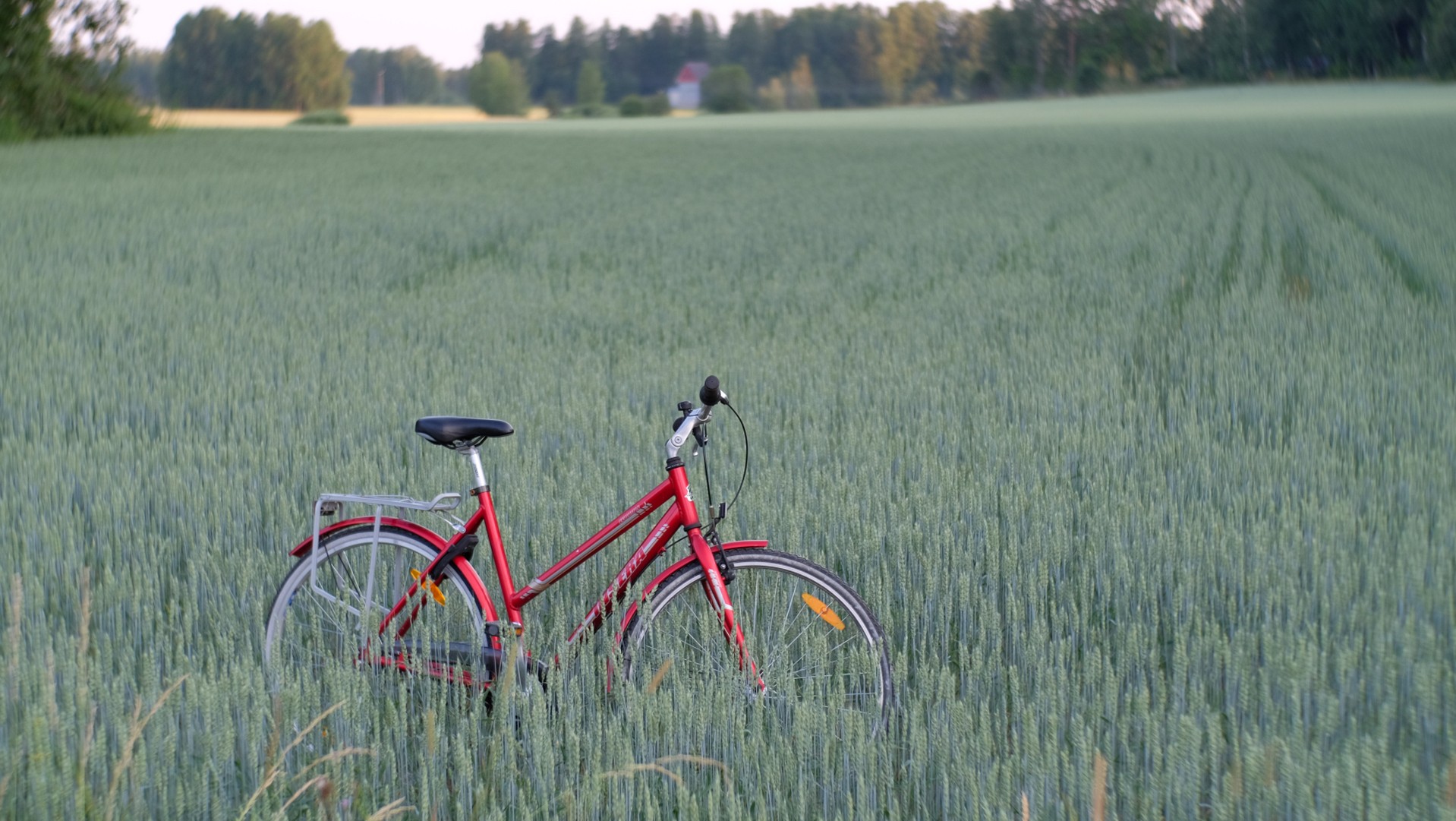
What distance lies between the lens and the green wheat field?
3.03 metres

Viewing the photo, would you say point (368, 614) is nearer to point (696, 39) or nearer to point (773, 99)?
point (773, 99)

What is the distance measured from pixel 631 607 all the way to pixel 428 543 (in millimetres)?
590

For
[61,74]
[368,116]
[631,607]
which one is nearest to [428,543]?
[631,607]

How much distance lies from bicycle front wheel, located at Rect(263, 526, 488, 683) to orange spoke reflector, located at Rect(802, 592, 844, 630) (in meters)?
0.82

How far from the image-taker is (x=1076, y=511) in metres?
5.02

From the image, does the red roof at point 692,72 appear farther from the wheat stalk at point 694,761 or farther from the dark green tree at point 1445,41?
the wheat stalk at point 694,761

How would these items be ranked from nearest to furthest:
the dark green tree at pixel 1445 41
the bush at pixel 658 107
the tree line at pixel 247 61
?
1. the dark green tree at pixel 1445 41
2. the tree line at pixel 247 61
3. the bush at pixel 658 107

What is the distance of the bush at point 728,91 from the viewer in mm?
86562

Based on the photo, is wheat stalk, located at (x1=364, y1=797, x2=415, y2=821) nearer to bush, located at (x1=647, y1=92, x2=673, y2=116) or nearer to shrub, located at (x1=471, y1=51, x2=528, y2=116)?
bush, located at (x1=647, y1=92, x2=673, y2=116)

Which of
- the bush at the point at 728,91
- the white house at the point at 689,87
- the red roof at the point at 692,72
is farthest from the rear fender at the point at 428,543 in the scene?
the red roof at the point at 692,72

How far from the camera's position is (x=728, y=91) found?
87938 millimetres

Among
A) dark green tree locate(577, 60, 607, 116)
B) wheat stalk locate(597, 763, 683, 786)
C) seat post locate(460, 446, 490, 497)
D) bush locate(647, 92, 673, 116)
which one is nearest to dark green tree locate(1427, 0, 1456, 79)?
bush locate(647, 92, 673, 116)

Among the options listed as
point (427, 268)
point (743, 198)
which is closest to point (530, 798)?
point (427, 268)

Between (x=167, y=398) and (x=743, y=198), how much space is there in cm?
1460
